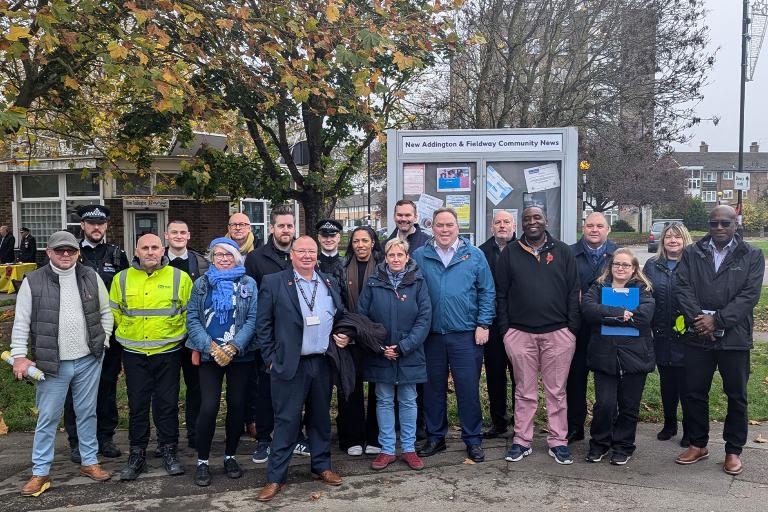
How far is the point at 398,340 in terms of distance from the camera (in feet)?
16.7

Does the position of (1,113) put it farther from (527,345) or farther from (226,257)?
(527,345)

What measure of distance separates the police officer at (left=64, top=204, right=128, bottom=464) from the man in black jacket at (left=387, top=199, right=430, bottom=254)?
2.44 m

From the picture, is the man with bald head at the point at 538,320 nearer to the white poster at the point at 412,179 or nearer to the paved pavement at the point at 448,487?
the paved pavement at the point at 448,487

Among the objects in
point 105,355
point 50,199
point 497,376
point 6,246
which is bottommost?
point 497,376

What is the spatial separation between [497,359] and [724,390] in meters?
1.82

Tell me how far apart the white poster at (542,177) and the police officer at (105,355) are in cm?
426

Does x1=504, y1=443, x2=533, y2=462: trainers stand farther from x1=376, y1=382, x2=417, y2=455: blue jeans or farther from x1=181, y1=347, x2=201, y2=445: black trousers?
x1=181, y1=347, x2=201, y2=445: black trousers

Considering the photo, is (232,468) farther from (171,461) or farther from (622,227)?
(622,227)

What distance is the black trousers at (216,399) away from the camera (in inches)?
193

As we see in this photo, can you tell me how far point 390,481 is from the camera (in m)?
4.88

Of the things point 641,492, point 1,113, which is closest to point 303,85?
point 1,113

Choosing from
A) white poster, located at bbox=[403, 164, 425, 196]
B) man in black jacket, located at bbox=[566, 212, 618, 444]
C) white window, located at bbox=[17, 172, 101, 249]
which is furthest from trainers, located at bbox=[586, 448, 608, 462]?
white window, located at bbox=[17, 172, 101, 249]

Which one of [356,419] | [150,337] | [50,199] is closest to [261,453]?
[356,419]

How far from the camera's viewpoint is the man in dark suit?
471 cm
